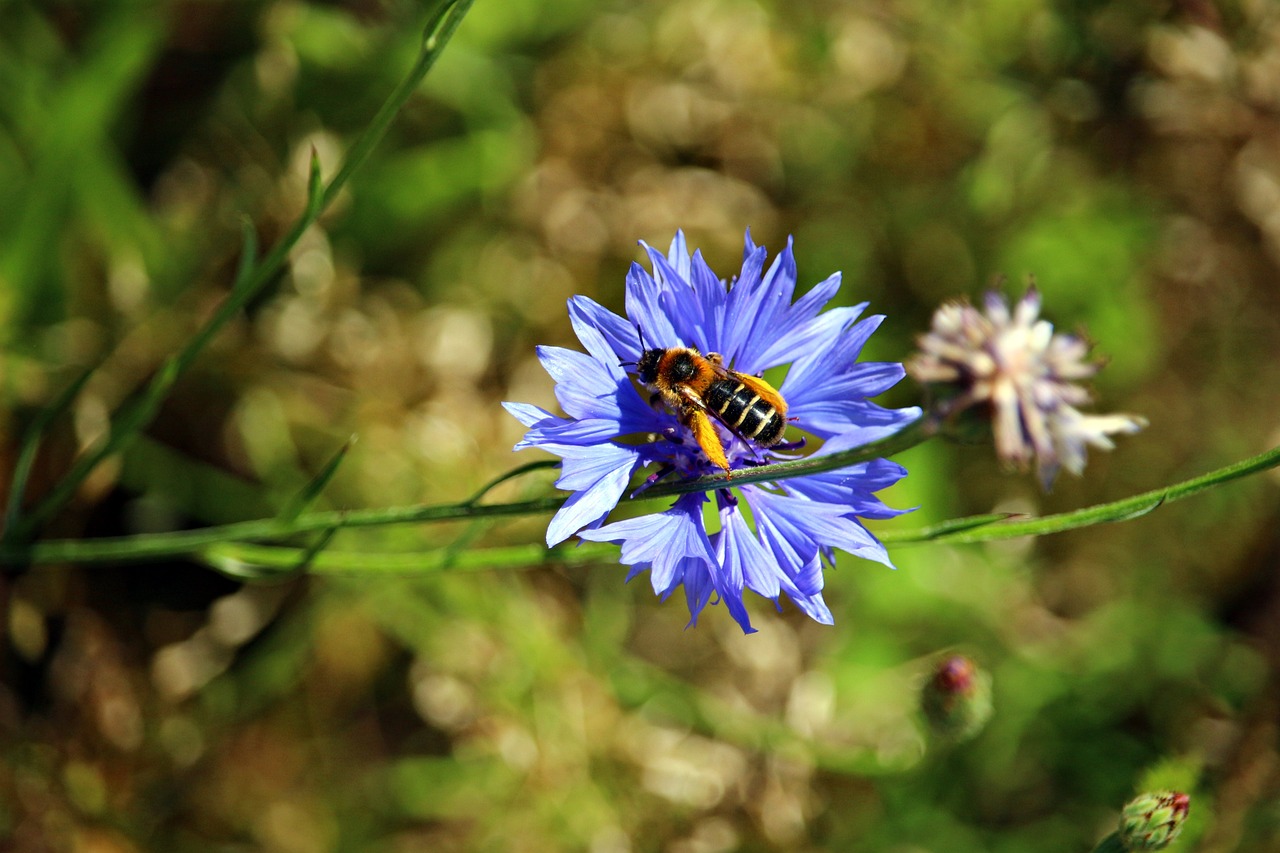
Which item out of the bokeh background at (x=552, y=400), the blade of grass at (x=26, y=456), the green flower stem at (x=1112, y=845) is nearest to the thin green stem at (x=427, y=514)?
the blade of grass at (x=26, y=456)

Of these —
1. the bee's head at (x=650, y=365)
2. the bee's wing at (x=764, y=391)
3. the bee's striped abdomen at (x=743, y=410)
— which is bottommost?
the bee's striped abdomen at (x=743, y=410)

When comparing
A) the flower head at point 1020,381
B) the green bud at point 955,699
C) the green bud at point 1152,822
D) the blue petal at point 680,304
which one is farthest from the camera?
the green bud at point 955,699

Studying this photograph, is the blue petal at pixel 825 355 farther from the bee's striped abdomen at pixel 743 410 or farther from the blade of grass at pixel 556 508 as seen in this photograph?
the blade of grass at pixel 556 508

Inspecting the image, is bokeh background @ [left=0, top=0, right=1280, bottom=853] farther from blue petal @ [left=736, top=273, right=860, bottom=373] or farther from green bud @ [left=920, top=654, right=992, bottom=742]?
blue petal @ [left=736, top=273, right=860, bottom=373]

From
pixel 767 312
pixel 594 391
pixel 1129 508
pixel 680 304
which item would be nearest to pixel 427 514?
pixel 594 391

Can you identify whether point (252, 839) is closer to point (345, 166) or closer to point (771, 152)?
point (345, 166)

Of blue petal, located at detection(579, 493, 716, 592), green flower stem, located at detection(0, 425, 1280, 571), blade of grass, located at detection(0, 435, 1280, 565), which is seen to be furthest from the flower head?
blue petal, located at detection(579, 493, 716, 592)

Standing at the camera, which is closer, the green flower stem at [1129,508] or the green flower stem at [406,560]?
the green flower stem at [1129,508]
